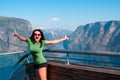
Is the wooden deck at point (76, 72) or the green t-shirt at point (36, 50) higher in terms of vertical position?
the green t-shirt at point (36, 50)

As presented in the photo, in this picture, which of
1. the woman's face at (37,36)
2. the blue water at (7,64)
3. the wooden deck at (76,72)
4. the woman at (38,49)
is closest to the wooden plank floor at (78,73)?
the wooden deck at (76,72)

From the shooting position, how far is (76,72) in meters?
6.40

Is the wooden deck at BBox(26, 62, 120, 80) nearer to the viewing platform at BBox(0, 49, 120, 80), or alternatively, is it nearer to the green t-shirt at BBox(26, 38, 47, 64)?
the viewing platform at BBox(0, 49, 120, 80)

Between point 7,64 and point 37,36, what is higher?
point 37,36

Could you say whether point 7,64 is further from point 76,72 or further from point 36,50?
point 36,50

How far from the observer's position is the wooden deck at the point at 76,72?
554cm

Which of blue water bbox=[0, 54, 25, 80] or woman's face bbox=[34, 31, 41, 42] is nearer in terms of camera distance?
woman's face bbox=[34, 31, 41, 42]

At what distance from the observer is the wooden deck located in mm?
5541

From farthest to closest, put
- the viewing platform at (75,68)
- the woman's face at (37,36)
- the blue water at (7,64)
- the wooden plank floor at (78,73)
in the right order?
the blue water at (7,64)
the woman's face at (37,36)
the viewing platform at (75,68)
the wooden plank floor at (78,73)

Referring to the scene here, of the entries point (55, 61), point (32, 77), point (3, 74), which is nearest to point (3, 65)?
point (3, 74)

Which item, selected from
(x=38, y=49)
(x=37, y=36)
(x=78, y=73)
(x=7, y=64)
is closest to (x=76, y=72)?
(x=78, y=73)

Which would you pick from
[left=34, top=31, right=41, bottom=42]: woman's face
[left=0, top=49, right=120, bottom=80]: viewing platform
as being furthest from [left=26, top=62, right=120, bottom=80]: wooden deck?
[left=34, top=31, right=41, bottom=42]: woman's face

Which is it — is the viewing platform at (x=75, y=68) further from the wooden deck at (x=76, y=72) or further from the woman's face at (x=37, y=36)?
the woman's face at (x=37, y=36)

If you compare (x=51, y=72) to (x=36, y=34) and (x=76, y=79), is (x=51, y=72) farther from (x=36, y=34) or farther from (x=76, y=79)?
(x=36, y=34)
